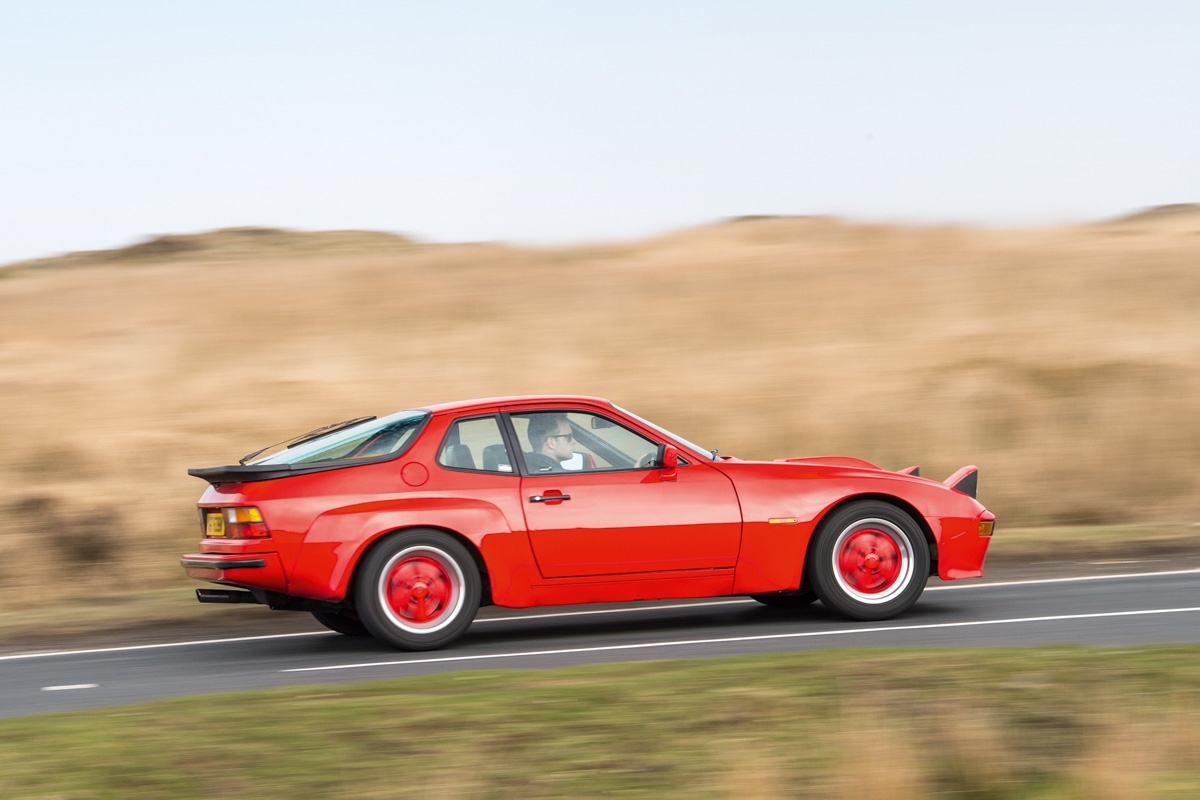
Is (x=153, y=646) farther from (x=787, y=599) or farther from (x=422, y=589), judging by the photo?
(x=787, y=599)

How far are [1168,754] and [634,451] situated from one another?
4019 mm

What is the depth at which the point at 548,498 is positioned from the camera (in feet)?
26.1

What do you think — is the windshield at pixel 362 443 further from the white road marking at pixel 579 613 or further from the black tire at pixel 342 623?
the white road marking at pixel 579 613

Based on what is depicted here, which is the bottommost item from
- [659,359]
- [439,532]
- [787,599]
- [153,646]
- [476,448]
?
[153,646]

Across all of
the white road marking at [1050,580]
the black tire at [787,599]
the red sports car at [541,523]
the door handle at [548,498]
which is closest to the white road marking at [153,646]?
the red sports car at [541,523]

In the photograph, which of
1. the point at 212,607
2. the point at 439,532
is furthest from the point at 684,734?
the point at 212,607

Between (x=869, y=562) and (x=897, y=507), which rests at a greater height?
(x=897, y=507)

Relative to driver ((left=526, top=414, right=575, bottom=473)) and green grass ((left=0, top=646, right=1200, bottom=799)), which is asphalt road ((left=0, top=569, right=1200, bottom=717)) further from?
driver ((left=526, top=414, right=575, bottom=473))

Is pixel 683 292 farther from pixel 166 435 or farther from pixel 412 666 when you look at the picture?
pixel 412 666

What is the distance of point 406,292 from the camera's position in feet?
83.1

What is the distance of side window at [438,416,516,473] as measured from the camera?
316 inches

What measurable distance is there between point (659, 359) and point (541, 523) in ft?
42.8

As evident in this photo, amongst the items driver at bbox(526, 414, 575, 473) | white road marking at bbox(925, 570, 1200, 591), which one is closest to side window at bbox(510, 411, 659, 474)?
driver at bbox(526, 414, 575, 473)

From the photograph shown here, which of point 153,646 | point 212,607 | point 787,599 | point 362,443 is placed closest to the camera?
point 362,443
